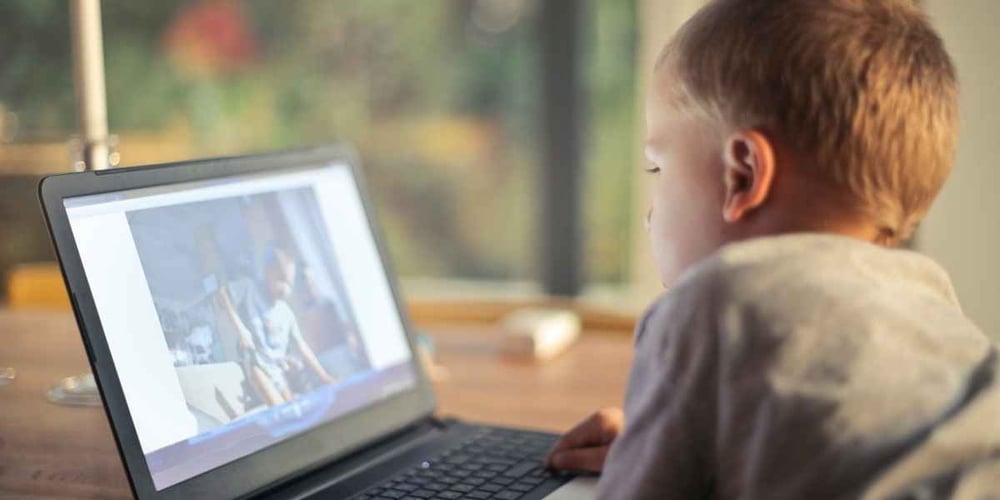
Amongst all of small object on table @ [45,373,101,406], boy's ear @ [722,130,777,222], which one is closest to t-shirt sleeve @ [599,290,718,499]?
boy's ear @ [722,130,777,222]

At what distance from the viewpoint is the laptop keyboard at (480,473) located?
3.31 ft

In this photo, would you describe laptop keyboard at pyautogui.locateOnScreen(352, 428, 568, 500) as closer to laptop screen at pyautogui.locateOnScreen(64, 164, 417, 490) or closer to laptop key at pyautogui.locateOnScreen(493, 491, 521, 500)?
laptop key at pyautogui.locateOnScreen(493, 491, 521, 500)

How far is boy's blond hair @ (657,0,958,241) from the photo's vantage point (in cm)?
83

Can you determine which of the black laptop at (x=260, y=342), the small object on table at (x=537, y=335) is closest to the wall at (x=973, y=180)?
the small object on table at (x=537, y=335)

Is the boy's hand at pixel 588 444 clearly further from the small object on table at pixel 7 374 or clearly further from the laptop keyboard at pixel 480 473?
the small object on table at pixel 7 374

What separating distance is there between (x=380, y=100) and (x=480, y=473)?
2668 mm

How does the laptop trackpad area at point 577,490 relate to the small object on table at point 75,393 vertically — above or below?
below

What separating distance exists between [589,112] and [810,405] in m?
2.64

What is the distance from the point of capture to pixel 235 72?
3.66 meters

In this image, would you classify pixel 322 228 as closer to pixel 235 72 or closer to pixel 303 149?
pixel 303 149

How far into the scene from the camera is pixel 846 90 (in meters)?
0.83

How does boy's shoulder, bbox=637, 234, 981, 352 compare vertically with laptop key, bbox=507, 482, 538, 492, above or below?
above

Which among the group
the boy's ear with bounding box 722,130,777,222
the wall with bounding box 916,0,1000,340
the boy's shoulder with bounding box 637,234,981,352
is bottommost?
the wall with bounding box 916,0,1000,340

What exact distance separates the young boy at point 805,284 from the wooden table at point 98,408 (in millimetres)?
470
